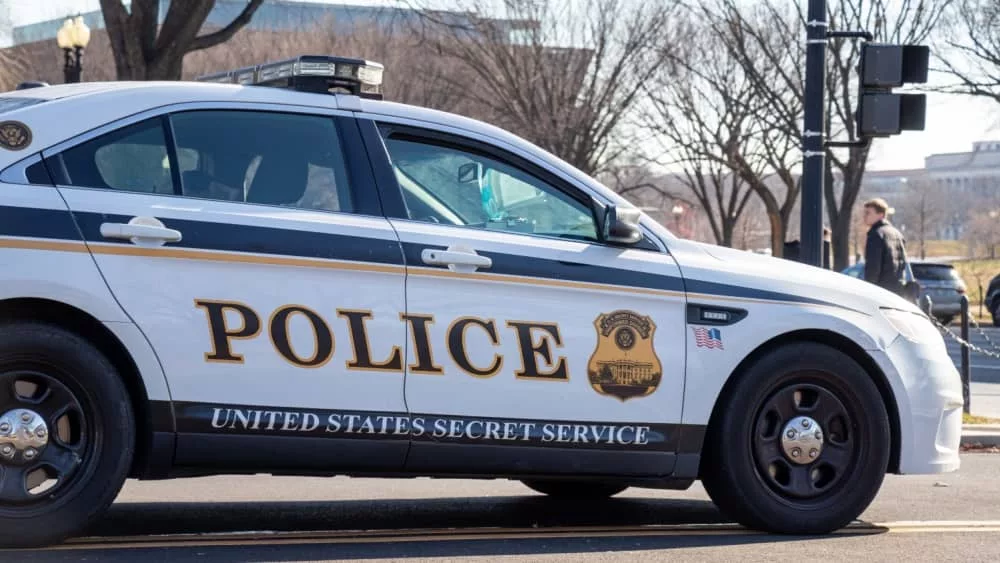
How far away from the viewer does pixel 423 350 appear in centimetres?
532

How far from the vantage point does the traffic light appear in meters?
10.7

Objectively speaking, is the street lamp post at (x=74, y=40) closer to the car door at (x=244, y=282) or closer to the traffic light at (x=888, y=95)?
the traffic light at (x=888, y=95)

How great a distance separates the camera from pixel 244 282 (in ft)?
16.8

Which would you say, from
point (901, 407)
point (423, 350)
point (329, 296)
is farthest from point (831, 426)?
point (329, 296)

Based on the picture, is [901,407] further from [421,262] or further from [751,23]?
[751,23]

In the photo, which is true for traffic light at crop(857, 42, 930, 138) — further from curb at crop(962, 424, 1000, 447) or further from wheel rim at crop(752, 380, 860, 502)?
wheel rim at crop(752, 380, 860, 502)

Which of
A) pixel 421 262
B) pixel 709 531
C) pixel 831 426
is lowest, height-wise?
pixel 709 531

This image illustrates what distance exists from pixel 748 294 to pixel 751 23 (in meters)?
28.9

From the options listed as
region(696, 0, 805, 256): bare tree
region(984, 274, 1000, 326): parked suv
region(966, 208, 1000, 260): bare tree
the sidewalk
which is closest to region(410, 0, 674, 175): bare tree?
region(696, 0, 805, 256): bare tree

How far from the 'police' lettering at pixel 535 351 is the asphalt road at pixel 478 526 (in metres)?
0.66

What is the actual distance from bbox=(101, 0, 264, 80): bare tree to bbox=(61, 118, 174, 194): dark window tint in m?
10.3

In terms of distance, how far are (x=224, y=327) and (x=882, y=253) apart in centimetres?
889

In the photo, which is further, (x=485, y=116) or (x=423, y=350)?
(x=485, y=116)

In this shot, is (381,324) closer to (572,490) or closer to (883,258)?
(572,490)
